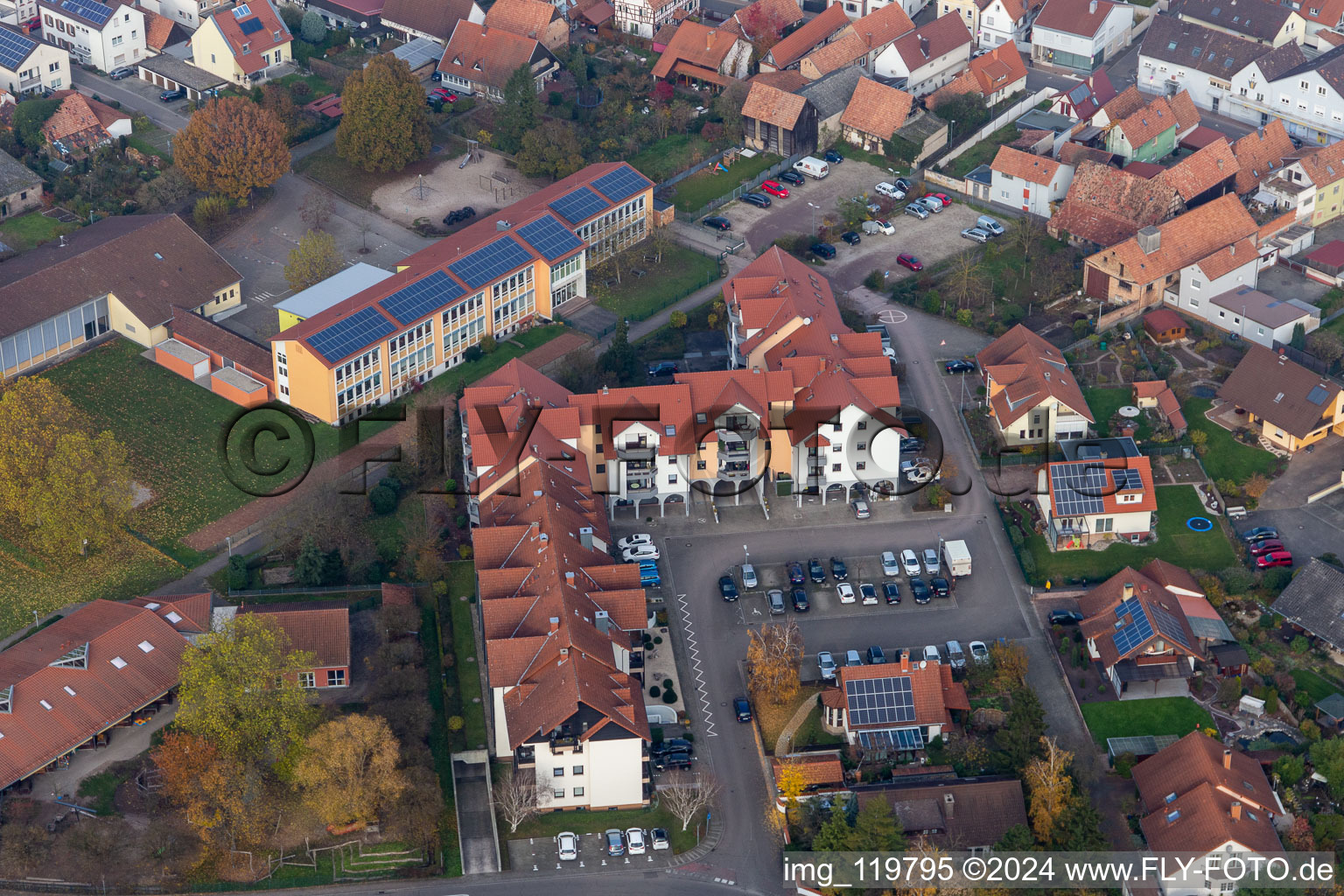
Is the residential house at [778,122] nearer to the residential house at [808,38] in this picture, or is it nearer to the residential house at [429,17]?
the residential house at [808,38]

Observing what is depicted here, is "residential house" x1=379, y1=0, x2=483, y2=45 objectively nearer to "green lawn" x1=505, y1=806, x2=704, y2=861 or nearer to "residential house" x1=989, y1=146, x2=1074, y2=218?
"residential house" x1=989, y1=146, x2=1074, y2=218

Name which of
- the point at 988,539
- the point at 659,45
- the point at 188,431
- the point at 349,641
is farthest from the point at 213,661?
the point at 659,45

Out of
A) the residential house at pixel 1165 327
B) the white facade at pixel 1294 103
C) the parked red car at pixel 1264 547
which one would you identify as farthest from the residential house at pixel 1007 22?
the parked red car at pixel 1264 547

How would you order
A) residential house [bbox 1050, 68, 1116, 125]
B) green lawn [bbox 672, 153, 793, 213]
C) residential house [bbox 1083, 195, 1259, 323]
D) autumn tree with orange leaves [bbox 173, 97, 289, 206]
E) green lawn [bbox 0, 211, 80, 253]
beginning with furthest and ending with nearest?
residential house [bbox 1050, 68, 1116, 125] < green lawn [bbox 672, 153, 793, 213] < autumn tree with orange leaves [bbox 173, 97, 289, 206] < green lawn [bbox 0, 211, 80, 253] < residential house [bbox 1083, 195, 1259, 323]

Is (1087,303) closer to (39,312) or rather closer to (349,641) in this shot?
(349,641)

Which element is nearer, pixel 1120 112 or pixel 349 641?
pixel 349 641

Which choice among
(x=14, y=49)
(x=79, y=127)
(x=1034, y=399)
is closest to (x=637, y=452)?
(x=1034, y=399)

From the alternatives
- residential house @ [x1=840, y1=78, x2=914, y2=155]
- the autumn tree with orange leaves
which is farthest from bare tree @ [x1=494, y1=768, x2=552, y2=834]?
residential house @ [x1=840, y1=78, x2=914, y2=155]

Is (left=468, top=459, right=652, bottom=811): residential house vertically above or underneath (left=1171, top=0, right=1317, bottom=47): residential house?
underneath
